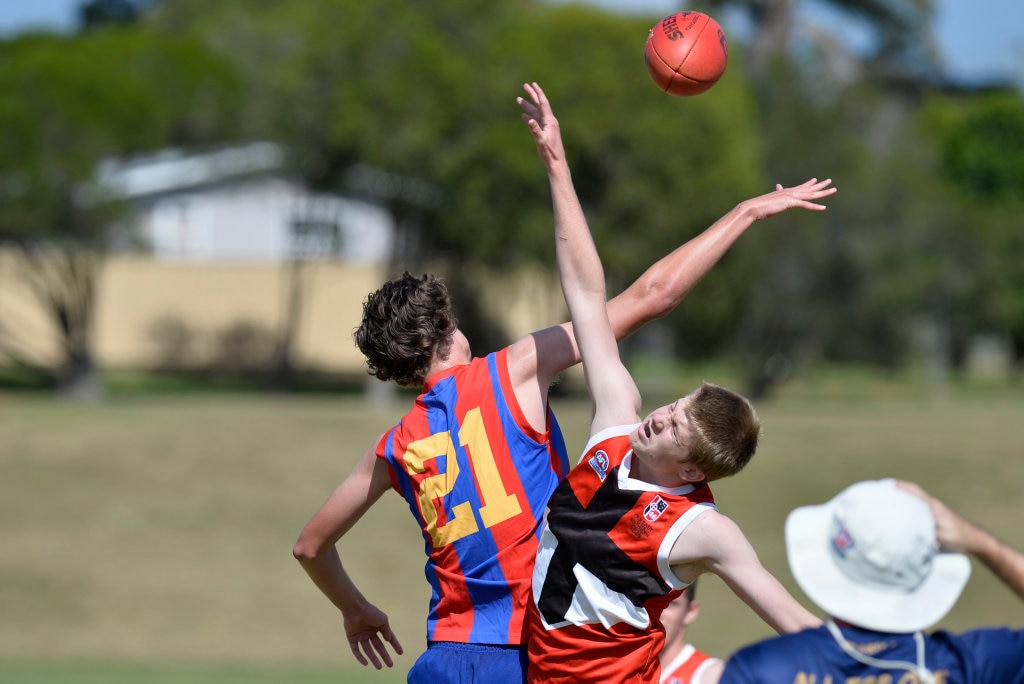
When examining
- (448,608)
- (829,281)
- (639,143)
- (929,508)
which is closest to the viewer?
(929,508)

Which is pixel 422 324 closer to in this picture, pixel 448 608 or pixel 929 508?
pixel 448 608

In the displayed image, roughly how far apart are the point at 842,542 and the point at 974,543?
27cm

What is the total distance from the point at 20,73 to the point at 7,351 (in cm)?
556

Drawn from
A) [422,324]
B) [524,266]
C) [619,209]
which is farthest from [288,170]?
[422,324]

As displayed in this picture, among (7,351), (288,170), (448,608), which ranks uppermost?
(288,170)

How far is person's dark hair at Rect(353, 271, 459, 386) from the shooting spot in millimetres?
3416

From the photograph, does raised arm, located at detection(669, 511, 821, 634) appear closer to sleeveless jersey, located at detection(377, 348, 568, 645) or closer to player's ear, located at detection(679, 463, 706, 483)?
player's ear, located at detection(679, 463, 706, 483)

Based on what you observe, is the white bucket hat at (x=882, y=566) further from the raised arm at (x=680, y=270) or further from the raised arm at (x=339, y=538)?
the raised arm at (x=339, y=538)

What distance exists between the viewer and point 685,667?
4059 mm

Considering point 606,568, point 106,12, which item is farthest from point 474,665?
point 106,12

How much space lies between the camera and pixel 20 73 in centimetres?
2041

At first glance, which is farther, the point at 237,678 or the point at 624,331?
the point at 237,678

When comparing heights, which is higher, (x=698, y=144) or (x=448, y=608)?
(x=698, y=144)

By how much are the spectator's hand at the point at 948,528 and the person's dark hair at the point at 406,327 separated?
141 cm
